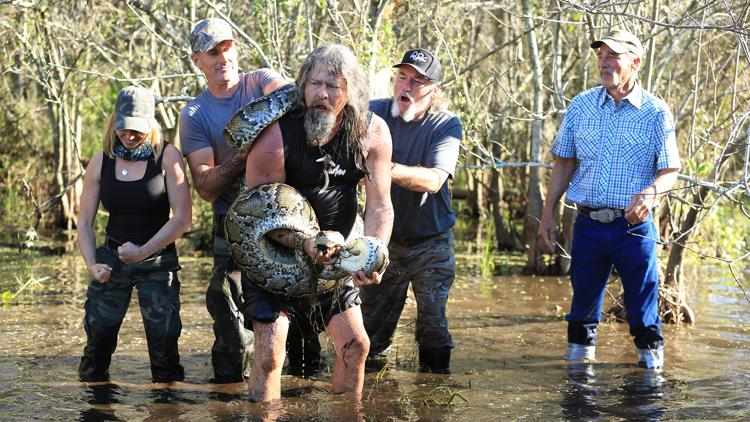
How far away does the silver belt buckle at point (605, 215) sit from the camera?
21.5ft

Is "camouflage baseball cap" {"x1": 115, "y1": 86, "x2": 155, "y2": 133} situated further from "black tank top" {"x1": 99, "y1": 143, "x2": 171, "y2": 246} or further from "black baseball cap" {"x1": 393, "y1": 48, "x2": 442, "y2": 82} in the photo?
"black baseball cap" {"x1": 393, "y1": 48, "x2": 442, "y2": 82}

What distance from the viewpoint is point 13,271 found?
34.5ft

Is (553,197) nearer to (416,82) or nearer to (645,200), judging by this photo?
(645,200)

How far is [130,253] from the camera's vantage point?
5.82m

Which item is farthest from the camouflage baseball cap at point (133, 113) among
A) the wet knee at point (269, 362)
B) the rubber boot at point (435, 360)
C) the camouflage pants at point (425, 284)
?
Answer: the rubber boot at point (435, 360)

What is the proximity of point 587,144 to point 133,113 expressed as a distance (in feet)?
9.42

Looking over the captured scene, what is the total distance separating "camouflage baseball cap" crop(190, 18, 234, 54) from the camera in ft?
19.7

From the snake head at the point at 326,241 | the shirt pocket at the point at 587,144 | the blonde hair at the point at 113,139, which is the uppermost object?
the shirt pocket at the point at 587,144

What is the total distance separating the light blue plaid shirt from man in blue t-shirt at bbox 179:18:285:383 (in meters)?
2.06

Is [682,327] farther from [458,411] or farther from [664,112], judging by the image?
[458,411]

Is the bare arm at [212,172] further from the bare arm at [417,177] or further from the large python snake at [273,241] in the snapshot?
the bare arm at [417,177]

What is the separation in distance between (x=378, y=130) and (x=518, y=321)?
363 centimetres

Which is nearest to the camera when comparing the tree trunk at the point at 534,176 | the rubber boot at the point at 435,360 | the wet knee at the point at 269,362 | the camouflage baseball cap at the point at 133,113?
the wet knee at the point at 269,362

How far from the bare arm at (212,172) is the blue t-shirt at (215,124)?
0.05 metres
